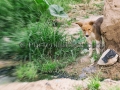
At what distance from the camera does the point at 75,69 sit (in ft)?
19.9

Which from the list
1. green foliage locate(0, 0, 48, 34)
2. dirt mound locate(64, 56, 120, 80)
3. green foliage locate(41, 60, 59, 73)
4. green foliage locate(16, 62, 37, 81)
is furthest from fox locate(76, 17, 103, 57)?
green foliage locate(0, 0, 48, 34)

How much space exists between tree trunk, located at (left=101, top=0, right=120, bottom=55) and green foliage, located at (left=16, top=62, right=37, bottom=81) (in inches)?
62.0

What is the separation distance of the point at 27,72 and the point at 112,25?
1911 millimetres

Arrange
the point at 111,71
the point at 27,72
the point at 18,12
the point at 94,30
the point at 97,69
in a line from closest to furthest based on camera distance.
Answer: the point at 111,71, the point at 97,69, the point at 27,72, the point at 94,30, the point at 18,12

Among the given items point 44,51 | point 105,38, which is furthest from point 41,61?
point 105,38

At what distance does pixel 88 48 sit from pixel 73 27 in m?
2.11

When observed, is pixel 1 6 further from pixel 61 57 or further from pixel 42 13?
pixel 61 57

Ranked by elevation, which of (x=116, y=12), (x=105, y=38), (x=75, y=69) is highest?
(x=116, y=12)

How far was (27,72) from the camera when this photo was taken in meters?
6.00

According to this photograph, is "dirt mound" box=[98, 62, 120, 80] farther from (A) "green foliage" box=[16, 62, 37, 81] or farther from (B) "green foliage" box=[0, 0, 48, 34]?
(B) "green foliage" box=[0, 0, 48, 34]

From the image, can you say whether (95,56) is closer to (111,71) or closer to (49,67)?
(111,71)

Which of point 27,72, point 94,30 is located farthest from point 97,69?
point 27,72

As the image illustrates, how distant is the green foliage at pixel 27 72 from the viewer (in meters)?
5.91

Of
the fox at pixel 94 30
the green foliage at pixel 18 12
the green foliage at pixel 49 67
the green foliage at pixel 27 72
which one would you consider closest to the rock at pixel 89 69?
the fox at pixel 94 30
